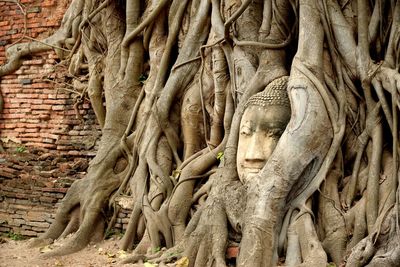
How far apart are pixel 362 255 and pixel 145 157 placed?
9.30ft

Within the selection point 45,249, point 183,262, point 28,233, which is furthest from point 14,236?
point 183,262

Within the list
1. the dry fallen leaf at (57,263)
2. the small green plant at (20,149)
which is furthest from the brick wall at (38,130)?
the dry fallen leaf at (57,263)

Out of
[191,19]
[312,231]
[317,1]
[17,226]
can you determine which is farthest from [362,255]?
[17,226]

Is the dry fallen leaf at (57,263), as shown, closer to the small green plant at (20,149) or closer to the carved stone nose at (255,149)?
the carved stone nose at (255,149)

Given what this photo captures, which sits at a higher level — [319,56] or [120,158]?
[319,56]

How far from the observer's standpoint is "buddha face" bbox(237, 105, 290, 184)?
18.2 feet

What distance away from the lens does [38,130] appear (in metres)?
8.94

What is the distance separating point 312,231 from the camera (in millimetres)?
5105

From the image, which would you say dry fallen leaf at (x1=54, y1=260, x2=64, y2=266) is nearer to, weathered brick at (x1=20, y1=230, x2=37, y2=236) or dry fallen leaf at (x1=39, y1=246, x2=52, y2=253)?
dry fallen leaf at (x1=39, y1=246, x2=52, y2=253)

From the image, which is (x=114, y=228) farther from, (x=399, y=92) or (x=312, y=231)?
(x=399, y=92)

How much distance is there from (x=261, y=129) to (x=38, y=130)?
4.26m

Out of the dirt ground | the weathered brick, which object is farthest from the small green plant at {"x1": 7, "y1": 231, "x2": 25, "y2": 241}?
the dirt ground

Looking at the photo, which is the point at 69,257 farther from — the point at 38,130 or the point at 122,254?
the point at 38,130

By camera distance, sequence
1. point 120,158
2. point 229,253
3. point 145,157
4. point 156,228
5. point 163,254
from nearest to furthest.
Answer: point 229,253, point 163,254, point 156,228, point 145,157, point 120,158
